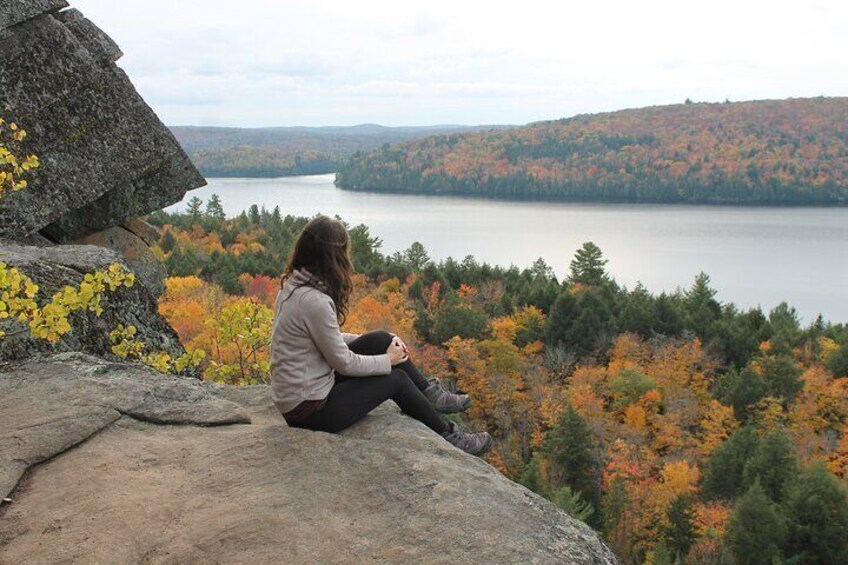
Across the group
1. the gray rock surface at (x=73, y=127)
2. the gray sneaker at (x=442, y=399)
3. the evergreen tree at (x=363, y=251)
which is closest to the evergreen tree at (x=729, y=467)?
the gray rock surface at (x=73, y=127)

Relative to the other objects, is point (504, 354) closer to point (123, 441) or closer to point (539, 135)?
point (123, 441)

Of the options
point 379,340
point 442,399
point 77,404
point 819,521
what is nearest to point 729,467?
point 819,521

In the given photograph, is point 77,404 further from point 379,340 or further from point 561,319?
point 561,319

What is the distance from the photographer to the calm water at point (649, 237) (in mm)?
70438

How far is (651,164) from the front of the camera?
533ft

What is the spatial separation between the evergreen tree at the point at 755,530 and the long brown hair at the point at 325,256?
27298 mm

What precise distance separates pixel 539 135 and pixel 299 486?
7865 inches

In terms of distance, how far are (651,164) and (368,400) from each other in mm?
166898

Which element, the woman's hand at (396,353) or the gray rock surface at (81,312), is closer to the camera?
the woman's hand at (396,353)

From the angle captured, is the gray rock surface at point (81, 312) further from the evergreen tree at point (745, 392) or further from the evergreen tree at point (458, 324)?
the evergreen tree at point (458, 324)

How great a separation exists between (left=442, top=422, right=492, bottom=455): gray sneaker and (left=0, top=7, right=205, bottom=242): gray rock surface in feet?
18.0

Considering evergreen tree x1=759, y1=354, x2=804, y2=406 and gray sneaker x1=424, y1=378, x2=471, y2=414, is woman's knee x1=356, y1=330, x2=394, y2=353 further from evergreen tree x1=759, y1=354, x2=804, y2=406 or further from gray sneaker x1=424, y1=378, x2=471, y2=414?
evergreen tree x1=759, y1=354, x2=804, y2=406

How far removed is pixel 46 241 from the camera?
8953 millimetres

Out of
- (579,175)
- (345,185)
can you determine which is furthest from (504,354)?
(345,185)
